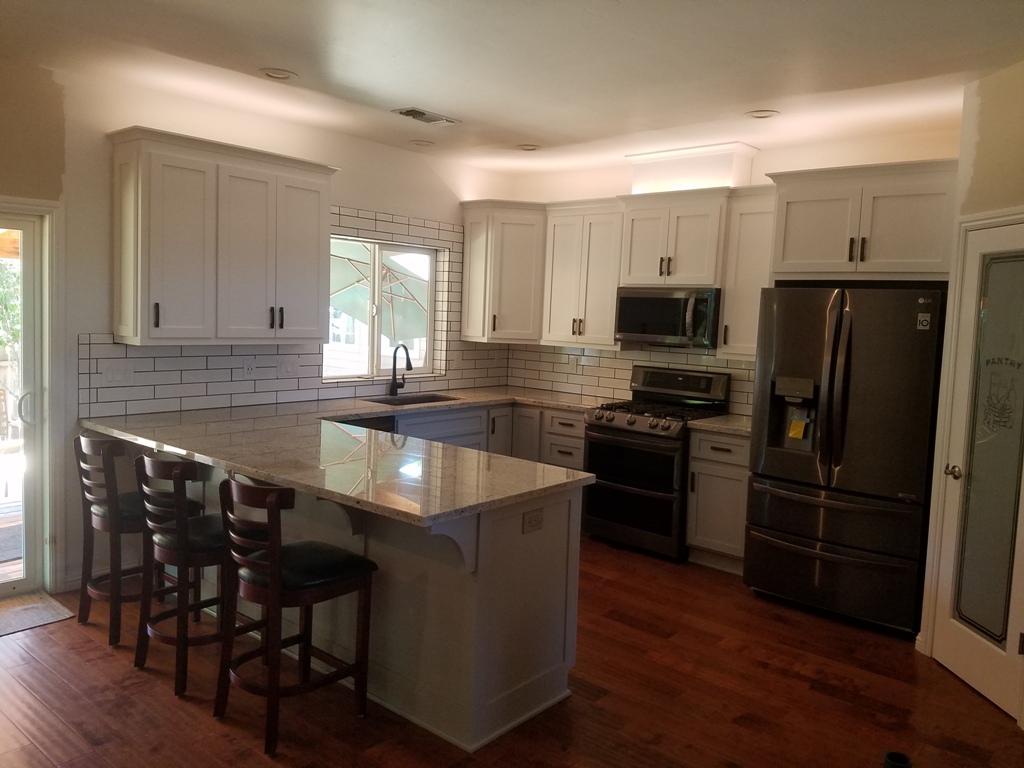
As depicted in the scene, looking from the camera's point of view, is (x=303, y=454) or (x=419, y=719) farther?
(x=303, y=454)

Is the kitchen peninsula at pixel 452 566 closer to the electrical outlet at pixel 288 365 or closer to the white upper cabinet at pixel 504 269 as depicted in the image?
the electrical outlet at pixel 288 365

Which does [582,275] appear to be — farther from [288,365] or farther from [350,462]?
[350,462]

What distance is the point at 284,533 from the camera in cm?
341

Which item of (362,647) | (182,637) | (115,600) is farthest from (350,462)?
(115,600)

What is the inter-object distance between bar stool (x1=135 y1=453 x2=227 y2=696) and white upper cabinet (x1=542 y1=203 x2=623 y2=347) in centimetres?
305

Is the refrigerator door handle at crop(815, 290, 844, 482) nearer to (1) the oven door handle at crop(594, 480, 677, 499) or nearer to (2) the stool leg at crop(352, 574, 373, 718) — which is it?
(1) the oven door handle at crop(594, 480, 677, 499)

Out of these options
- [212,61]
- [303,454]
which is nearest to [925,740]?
[303,454]

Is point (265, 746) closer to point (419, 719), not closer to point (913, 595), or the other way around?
point (419, 719)

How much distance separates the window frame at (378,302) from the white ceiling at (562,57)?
3.19 feet

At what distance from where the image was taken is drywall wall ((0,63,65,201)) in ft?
11.9

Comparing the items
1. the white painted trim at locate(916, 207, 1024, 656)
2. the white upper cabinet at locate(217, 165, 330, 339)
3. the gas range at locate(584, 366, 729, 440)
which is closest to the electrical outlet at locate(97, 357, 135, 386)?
the white upper cabinet at locate(217, 165, 330, 339)

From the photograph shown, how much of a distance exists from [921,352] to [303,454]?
2874mm

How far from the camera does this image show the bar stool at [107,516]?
3271mm

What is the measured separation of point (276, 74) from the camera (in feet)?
12.2
